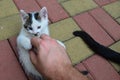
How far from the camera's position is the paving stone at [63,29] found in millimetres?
1769

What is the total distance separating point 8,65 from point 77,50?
1.62 feet

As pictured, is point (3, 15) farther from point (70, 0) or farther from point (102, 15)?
point (102, 15)

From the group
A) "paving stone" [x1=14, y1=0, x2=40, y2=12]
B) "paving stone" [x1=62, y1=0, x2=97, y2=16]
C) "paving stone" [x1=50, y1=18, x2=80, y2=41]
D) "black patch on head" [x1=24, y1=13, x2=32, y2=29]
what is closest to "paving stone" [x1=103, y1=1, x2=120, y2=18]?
"paving stone" [x1=62, y1=0, x2=97, y2=16]

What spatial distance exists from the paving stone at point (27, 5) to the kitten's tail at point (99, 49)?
1.32ft

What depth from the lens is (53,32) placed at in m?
1.79

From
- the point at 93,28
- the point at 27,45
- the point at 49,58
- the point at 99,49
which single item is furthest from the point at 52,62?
the point at 93,28

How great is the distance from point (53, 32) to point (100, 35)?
36cm

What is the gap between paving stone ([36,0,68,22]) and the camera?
6.16 feet

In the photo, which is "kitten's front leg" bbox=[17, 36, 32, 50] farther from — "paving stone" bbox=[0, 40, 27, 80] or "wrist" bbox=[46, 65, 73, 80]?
"wrist" bbox=[46, 65, 73, 80]

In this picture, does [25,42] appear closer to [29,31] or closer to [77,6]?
[29,31]

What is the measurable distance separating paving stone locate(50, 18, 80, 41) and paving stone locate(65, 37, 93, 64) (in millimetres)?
58

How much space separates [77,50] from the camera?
5.61ft

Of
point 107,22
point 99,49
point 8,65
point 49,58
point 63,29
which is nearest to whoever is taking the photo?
point 49,58

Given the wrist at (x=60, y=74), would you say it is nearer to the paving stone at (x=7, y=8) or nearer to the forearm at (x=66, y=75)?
the forearm at (x=66, y=75)
